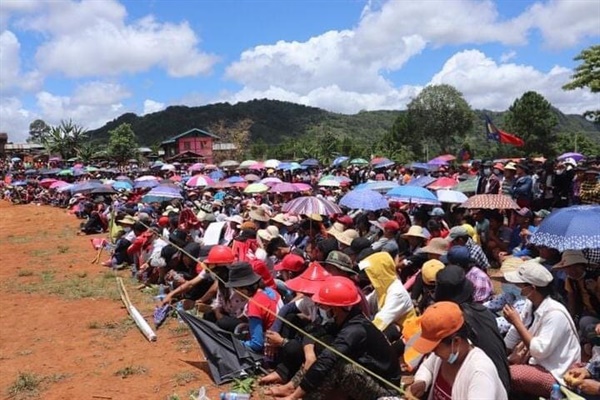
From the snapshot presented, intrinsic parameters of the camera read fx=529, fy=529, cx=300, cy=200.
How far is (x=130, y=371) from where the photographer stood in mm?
5922

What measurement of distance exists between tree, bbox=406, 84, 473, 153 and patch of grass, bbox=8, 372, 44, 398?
61.9 metres

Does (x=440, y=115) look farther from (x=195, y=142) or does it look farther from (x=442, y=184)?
(x=442, y=184)

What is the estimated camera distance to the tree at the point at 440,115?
207 feet

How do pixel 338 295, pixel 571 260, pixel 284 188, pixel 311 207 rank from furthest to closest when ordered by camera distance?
pixel 284 188
pixel 311 207
pixel 571 260
pixel 338 295

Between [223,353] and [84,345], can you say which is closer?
[223,353]

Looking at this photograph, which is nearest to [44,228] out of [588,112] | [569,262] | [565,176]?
[565,176]

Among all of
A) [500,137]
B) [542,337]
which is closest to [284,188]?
[500,137]

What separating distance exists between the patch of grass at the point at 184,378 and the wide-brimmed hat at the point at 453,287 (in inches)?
111

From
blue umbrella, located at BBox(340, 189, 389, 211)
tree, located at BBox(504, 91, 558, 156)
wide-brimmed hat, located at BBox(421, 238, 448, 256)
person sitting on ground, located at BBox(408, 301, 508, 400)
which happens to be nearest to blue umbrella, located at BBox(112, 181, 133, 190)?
blue umbrella, located at BBox(340, 189, 389, 211)

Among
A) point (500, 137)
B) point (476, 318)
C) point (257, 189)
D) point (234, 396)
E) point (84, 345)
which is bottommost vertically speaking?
point (84, 345)

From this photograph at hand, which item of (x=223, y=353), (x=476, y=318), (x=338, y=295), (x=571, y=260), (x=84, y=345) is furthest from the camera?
(x=84, y=345)

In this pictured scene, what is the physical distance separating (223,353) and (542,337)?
3161 mm

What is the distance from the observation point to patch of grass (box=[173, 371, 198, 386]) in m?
5.58

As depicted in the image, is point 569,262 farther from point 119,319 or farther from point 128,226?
point 128,226
